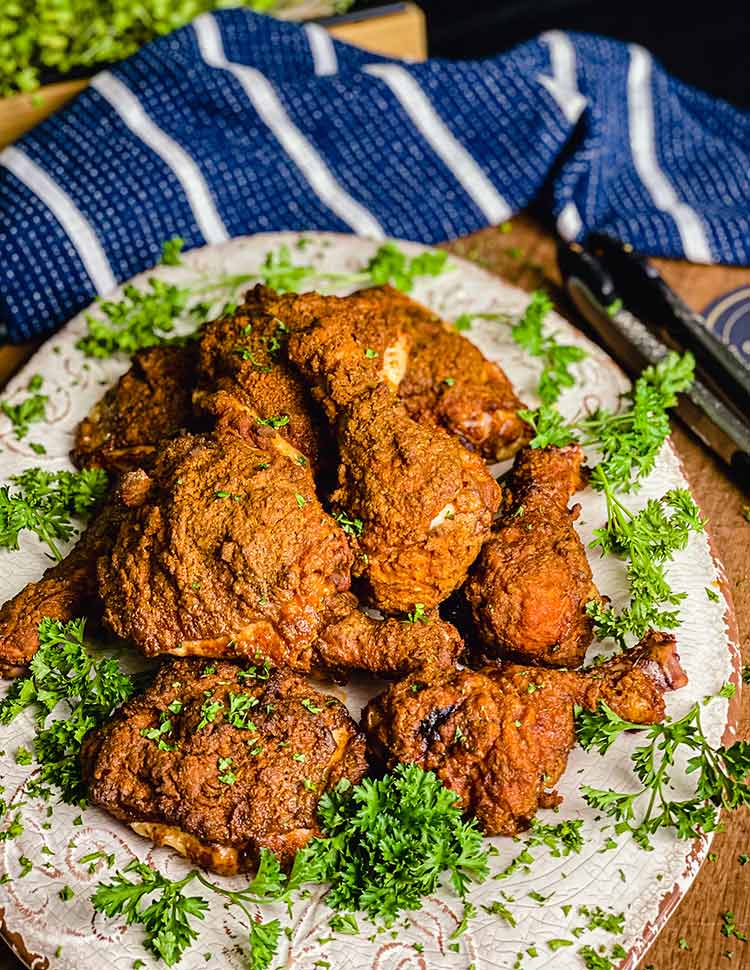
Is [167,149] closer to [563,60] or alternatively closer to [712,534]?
[563,60]

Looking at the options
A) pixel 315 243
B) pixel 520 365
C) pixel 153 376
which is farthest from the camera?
pixel 315 243

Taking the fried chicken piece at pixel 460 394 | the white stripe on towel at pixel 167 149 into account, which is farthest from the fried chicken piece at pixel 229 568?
the white stripe on towel at pixel 167 149

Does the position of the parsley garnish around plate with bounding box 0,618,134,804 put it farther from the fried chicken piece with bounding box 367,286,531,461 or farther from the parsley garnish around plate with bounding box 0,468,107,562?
the fried chicken piece with bounding box 367,286,531,461

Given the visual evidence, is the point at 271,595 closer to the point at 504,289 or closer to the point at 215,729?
the point at 215,729

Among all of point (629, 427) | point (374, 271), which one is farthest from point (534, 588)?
point (374, 271)

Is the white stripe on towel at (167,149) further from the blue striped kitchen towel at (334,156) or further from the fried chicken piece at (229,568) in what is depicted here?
the fried chicken piece at (229,568)

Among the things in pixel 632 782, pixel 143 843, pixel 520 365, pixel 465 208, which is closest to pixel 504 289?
pixel 520 365
